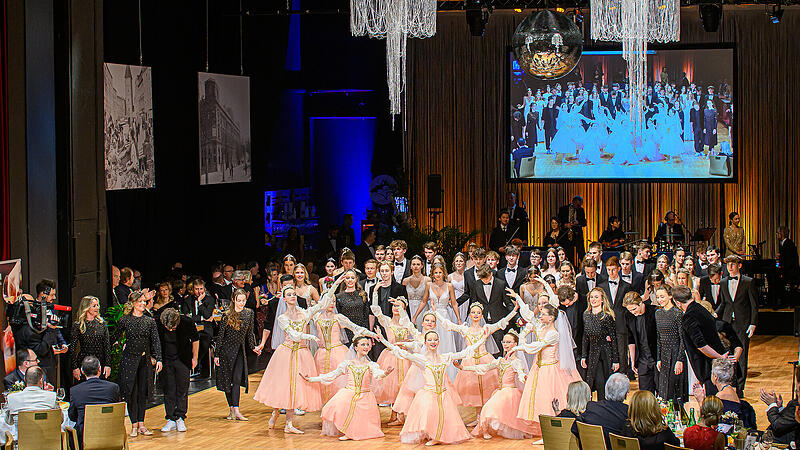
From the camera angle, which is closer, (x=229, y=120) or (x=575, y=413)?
(x=575, y=413)

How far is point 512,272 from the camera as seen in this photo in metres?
11.3

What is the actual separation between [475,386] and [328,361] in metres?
Answer: 1.34

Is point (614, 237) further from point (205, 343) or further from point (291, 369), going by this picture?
point (291, 369)

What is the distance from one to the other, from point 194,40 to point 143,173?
260cm

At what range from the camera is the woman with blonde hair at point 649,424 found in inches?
229

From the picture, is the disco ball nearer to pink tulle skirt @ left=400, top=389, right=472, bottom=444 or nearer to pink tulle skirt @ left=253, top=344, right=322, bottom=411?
pink tulle skirt @ left=400, top=389, right=472, bottom=444

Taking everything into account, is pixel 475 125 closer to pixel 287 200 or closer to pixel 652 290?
pixel 287 200

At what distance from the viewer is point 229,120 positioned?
1558cm

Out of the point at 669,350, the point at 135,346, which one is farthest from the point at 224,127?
the point at 669,350

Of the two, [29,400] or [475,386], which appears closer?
[29,400]

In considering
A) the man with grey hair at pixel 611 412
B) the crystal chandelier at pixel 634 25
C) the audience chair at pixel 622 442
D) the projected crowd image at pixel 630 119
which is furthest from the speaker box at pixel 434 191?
the audience chair at pixel 622 442

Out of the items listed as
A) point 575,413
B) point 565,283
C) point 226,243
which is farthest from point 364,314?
point 226,243

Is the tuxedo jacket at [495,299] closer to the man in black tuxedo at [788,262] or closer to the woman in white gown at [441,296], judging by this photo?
the woman in white gown at [441,296]

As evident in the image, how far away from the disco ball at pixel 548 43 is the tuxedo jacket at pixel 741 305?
2942 mm
